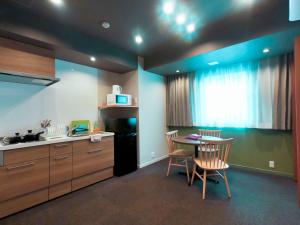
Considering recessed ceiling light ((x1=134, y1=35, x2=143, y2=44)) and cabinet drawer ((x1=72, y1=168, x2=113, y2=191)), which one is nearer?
cabinet drawer ((x1=72, y1=168, x2=113, y2=191))

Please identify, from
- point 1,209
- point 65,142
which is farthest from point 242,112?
point 1,209

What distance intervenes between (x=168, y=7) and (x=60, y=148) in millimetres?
2547

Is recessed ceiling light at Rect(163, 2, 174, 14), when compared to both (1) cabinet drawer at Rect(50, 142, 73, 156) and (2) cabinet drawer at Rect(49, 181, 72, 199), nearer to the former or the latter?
(1) cabinet drawer at Rect(50, 142, 73, 156)

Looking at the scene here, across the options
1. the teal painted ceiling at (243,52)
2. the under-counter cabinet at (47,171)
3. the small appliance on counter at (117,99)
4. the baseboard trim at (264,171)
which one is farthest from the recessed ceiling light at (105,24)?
the baseboard trim at (264,171)

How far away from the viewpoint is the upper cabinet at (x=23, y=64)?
200 centimetres

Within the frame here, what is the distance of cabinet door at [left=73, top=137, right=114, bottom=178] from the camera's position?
8.43ft

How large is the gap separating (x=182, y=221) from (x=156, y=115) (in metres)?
2.70

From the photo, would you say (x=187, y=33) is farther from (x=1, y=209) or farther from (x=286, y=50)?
(x=1, y=209)

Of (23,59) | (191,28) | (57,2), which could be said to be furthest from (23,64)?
Result: (191,28)

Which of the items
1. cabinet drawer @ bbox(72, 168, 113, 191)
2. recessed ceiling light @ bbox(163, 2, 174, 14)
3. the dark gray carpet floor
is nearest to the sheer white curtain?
the dark gray carpet floor

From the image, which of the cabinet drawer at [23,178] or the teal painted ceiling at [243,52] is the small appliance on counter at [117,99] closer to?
the teal painted ceiling at [243,52]

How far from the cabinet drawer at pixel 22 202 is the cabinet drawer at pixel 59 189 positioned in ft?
0.25

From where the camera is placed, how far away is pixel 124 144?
3236 mm

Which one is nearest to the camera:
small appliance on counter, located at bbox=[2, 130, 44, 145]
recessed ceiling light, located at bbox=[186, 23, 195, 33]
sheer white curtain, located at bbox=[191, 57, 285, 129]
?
small appliance on counter, located at bbox=[2, 130, 44, 145]
